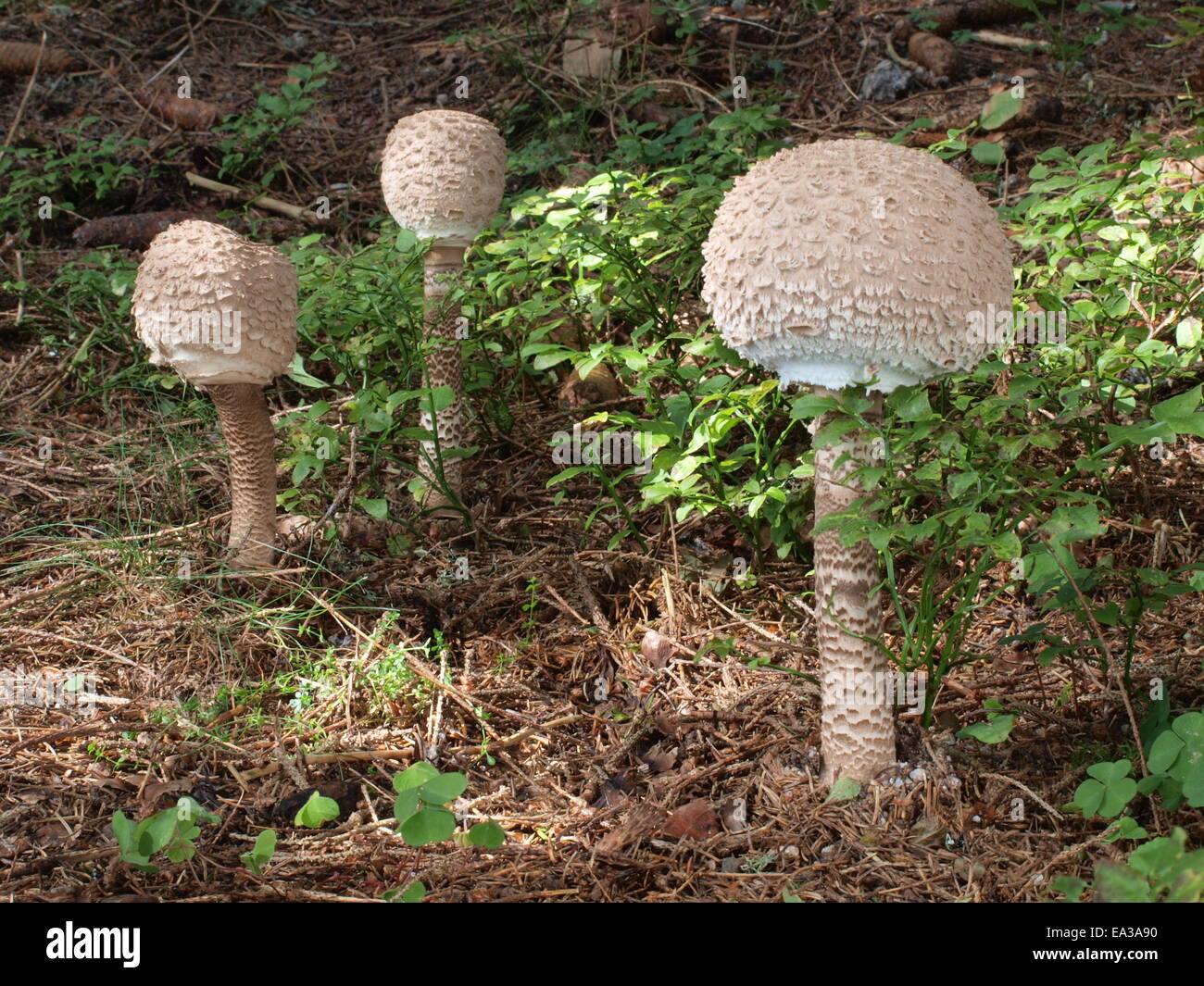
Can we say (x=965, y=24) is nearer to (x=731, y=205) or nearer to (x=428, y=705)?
(x=731, y=205)

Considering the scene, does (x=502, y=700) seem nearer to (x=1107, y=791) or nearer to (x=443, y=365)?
(x=443, y=365)

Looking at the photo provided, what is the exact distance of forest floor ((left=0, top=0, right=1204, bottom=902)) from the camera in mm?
2775

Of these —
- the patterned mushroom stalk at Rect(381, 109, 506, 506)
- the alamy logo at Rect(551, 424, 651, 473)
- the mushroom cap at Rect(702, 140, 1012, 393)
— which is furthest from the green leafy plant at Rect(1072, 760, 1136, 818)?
the patterned mushroom stalk at Rect(381, 109, 506, 506)

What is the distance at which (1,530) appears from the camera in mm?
4227

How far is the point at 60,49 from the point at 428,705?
23.3 ft

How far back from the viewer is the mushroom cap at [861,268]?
2438 millimetres

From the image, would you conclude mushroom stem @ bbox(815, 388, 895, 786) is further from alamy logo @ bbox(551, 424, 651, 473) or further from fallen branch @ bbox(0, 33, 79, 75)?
fallen branch @ bbox(0, 33, 79, 75)

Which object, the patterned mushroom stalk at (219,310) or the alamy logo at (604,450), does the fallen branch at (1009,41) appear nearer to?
the alamy logo at (604,450)

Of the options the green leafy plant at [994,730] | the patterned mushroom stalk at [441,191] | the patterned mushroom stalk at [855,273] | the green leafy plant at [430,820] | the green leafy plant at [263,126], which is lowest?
the green leafy plant at [430,820]

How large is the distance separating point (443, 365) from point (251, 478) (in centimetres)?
87

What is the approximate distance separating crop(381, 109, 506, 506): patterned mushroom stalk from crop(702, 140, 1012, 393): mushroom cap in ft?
4.86
